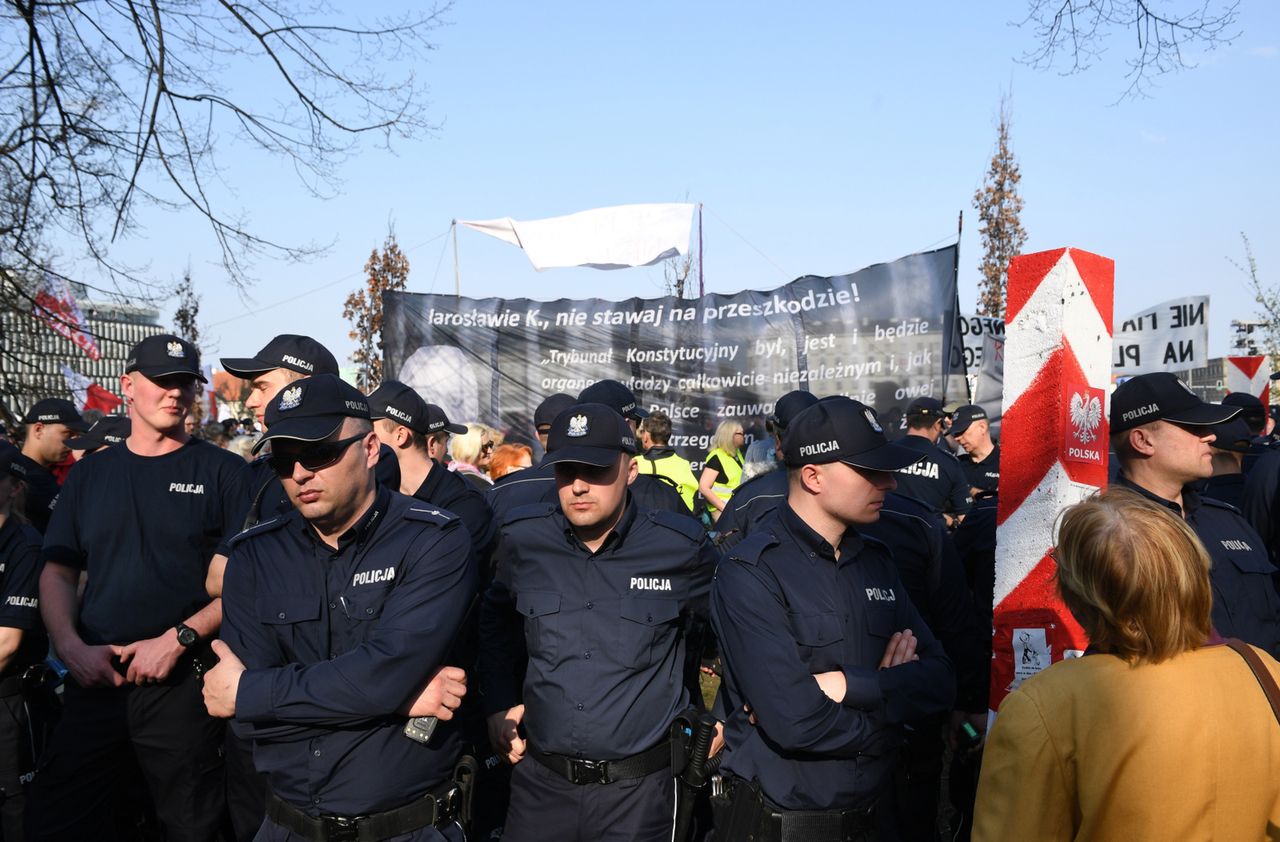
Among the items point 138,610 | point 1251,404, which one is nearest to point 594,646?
point 138,610

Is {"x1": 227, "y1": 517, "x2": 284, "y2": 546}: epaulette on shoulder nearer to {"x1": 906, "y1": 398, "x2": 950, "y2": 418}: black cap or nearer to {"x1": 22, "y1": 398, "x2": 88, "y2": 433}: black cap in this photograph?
{"x1": 22, "y1": 398, "x2": 88, "y2": 433}: black cap

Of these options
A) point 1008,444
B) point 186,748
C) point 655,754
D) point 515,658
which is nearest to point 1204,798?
point 1008,444

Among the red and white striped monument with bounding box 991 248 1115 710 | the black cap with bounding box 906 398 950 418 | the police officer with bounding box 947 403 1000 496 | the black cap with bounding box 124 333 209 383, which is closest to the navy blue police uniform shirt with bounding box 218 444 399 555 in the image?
the black cap with bounding box 124 333 209 383

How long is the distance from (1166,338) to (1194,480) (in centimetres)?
804

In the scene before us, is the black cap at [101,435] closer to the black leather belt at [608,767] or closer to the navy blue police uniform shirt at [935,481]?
the black leather belt at [608,767]

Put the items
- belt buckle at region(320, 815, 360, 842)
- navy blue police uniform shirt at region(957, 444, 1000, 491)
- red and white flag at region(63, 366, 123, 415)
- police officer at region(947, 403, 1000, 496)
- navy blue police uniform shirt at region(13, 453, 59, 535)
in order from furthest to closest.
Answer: red and white flag at region(63, 366, 123, 415)
police officer at region(947, 403, 1000, 496)
navy blue police uniform shirt at region(957, 444, 1000, 491)
navy blue police uniform shirt at region(13, 453, 59, 535)
belt buckle at region(320, 815, 360, 842)

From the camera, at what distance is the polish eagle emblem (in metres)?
3.13

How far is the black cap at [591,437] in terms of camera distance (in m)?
4.19

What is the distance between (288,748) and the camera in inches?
128

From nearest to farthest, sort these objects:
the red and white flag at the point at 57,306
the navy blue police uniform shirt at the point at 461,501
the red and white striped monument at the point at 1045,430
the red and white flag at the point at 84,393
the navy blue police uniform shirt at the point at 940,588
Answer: the red and white striped monument at the point at 1045,430
the navy blue police uniform shirt at the point at 940,588
the navy blue police uniform shirt at the point at 461,501
the red and white flag at the point at 57,306
the red and white flag at the point at 84,393

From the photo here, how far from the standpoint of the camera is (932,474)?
783 cm

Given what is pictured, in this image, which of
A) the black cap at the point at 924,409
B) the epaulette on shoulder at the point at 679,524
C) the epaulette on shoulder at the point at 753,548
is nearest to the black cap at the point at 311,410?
the epaulette on shoulder at the point at 753,548

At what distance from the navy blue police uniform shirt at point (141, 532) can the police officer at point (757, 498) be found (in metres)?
2.48

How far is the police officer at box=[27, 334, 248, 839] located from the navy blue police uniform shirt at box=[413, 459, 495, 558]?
1.08 metres
